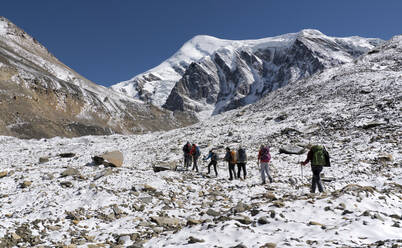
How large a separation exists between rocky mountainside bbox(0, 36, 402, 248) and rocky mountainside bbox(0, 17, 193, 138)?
41.7 metres

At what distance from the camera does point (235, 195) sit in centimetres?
1320

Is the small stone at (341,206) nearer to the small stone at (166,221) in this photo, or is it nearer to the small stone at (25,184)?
the small stone at (166,221)

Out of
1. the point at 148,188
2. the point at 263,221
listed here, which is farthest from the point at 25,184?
the point at 263,221

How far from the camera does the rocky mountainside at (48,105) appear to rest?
224 feet

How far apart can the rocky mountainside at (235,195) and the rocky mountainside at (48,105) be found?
137ft

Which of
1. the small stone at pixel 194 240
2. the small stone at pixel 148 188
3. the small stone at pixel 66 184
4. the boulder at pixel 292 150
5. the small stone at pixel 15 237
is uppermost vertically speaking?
the boulder at pixel 292 150

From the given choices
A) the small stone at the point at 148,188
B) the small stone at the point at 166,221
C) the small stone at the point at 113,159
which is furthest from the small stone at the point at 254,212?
the small stone at the point at 113,159

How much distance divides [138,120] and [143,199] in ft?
361

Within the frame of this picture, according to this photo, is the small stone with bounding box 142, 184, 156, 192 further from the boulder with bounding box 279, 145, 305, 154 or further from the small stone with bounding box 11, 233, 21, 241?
the boulder with bounding box 279, 145, 305, 154

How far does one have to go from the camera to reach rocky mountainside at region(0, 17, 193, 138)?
224 feet

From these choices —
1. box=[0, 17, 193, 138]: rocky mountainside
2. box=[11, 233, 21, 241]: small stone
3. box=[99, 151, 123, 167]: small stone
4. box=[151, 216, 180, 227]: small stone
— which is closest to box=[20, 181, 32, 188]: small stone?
box=[11, 233, 21, 241]: small stone

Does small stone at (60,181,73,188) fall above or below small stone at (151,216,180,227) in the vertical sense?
above

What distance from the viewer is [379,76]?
3688 cm

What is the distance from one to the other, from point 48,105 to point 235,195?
3378 inches
